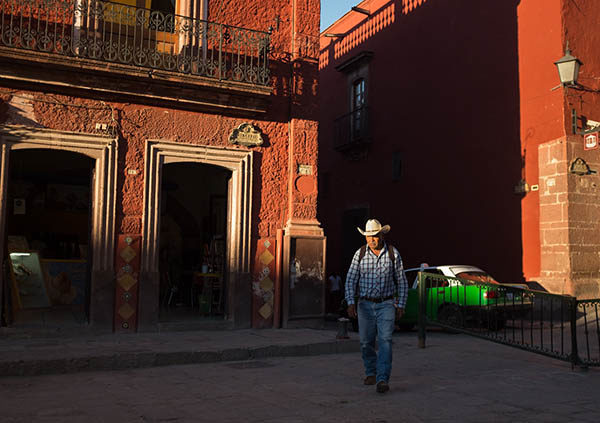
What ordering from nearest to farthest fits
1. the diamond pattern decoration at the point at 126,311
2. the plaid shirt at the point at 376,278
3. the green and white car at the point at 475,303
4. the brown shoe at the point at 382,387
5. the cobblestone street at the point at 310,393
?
the cobblestone street at the point at 310,393 < the brown shoe at the point at 382,387 < the plaid shirt at the point at 376,278 < the green and white car at the point at 475,303 < the diamond pattern decoration at the point at 126,311

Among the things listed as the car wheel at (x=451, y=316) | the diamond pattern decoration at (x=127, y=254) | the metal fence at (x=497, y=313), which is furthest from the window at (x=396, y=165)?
the diamond pattern decoration at (x=127, y=254)

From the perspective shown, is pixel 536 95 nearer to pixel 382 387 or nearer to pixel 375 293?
pixel 375 293

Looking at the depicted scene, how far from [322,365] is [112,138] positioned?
5065mm

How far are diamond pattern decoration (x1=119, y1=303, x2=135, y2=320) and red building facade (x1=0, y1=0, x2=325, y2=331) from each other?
22 millimetres

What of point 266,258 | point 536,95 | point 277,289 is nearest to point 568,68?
point 536,95

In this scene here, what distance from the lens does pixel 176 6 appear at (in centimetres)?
1137

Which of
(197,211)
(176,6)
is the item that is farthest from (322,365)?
(197,211)

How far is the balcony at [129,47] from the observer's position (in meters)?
9.53

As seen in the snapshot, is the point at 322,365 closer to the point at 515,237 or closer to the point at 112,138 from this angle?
the point at 112,138

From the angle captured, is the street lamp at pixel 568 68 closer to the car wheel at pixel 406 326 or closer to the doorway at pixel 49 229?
the car wheel at pixel 406 326

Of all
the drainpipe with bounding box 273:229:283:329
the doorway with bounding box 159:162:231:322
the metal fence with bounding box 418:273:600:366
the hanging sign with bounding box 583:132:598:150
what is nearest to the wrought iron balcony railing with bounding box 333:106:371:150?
the doorway with bounding box 159:162:231:322

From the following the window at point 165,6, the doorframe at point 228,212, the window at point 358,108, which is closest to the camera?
the doorframe at point 228,212

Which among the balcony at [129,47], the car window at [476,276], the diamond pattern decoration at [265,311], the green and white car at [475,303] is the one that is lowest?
the diamond pattern decoration at [265,311]

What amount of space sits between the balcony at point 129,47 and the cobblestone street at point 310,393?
4.89 m
